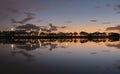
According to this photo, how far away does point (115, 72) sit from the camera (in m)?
13.0

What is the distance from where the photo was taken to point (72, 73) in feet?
42.9

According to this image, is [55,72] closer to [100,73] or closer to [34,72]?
[34,72]

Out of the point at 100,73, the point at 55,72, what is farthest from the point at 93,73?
the point at 55,72

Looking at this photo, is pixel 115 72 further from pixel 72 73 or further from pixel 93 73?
pixel 72 73

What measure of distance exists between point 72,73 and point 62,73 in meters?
0.53

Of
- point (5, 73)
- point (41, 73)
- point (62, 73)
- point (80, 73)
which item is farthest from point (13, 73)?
point (80, 73)

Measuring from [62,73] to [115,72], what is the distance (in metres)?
2.71

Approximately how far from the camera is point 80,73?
13.1 meters

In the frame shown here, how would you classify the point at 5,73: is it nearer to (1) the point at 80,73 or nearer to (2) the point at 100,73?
(1) the point at 80,73

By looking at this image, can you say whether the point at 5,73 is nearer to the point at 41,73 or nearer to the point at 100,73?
the point at 41,73

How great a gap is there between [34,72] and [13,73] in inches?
45.0

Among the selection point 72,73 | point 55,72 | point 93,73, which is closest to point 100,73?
→ point 93,73

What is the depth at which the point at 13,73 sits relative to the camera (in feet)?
41.8

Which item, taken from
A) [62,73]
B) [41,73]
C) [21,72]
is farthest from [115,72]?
[21,72]
